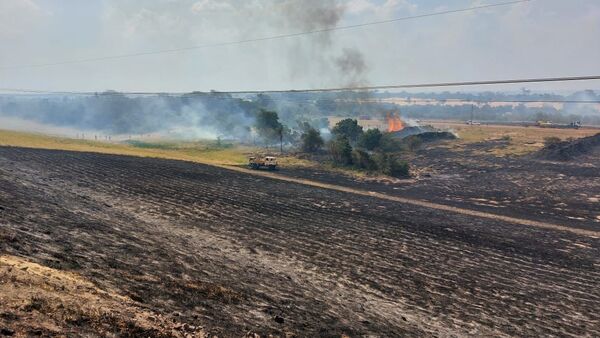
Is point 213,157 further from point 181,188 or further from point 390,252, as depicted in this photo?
point 390,252

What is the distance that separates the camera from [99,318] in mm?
9461

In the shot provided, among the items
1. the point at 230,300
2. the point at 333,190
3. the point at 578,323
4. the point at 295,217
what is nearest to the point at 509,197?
the point at 333,190

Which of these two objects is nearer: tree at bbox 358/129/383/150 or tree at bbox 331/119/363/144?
tree at bbox 358/129/383/150

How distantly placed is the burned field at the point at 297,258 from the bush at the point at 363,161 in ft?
63.8

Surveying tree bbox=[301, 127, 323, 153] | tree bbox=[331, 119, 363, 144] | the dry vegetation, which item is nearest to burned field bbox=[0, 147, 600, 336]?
the dry vegetation

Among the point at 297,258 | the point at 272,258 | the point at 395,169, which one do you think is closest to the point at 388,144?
the point at 395,169

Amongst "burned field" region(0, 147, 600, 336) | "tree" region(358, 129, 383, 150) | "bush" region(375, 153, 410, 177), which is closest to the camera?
"burned field" region(0, 147, 600, 336)

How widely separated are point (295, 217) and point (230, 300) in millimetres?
14914

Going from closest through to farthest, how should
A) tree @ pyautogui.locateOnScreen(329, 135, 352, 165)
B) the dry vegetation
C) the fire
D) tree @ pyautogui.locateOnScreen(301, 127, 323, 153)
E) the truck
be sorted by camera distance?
the dry vegetation
the truck
tree @ pyautogui.locateOnScreen(329, 135, 352, 165)
tree @ pyautogui.locateOnScreen(301, 127, 323, 153)
the fire

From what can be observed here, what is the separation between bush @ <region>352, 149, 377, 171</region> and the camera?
52.8 meters

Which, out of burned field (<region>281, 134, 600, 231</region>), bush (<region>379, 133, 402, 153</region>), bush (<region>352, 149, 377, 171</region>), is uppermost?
bush (<region>379, 133, 402, 153</region>)

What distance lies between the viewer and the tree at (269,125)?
72562mm

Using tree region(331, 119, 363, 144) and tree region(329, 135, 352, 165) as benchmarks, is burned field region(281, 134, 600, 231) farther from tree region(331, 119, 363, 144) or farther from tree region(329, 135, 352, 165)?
tree region(331, 119, 363, 144)

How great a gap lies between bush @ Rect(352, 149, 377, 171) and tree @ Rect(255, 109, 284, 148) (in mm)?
19200
